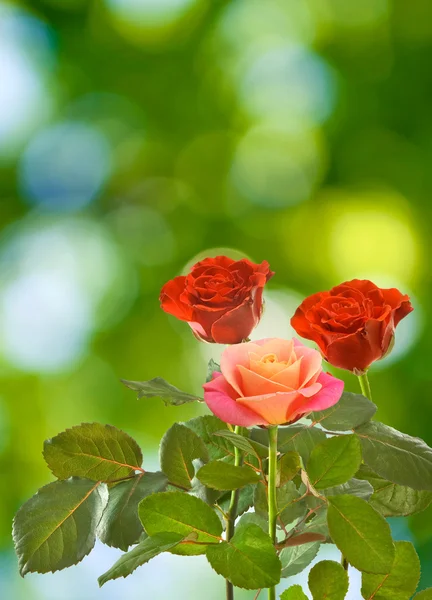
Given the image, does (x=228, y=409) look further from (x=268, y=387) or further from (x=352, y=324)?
(x=352, y=324)

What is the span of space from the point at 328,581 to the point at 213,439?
11 cm

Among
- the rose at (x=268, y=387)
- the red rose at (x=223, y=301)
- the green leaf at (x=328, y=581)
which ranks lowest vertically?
the green leaf at (x=328, y=581)

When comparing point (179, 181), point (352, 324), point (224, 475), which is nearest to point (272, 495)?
point (224, 475)

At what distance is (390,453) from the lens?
1.27 ft

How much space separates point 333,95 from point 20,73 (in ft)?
2.55

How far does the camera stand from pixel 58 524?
0.38 metres

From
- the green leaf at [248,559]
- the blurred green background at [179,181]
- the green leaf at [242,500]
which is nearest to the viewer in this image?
the green leaf at [248,559]

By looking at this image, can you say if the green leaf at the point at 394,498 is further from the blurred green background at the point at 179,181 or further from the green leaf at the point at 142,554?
the blurred green background at the point at 179,181

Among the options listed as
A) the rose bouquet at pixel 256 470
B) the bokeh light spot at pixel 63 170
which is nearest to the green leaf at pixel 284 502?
the rose bouquet at pixel 256 470

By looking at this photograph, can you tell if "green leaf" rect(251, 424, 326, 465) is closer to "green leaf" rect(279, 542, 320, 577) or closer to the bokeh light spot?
"green leaf" rect(279, 542, 320, 577)

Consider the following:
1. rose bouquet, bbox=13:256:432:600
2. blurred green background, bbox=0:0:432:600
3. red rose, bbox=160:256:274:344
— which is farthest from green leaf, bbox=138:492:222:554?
blurred green background, bbox=0:0:432:600

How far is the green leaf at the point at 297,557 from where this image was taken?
412 millimetres

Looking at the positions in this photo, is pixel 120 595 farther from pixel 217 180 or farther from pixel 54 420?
pixel 217 180


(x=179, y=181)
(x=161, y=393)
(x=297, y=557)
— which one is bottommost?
(x=179, y=181)
